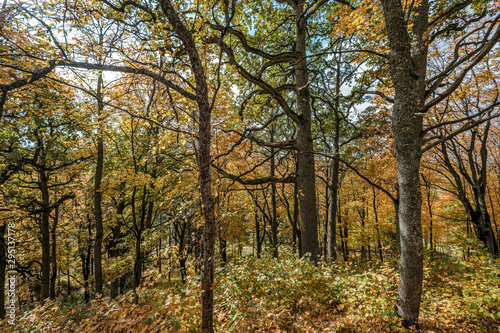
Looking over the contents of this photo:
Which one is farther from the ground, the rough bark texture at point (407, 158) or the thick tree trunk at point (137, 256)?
the rough bark texture at point (407, 158)

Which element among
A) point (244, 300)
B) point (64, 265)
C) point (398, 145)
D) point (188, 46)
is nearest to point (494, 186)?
point (398, 145)

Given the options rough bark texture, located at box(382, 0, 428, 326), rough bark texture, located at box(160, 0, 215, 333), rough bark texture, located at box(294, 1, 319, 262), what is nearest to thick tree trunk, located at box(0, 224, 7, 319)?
rough bark texture, located at box(160, 0, 215, 333)

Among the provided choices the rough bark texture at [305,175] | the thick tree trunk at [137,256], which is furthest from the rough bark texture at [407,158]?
the thick tree trunk at [137,256]

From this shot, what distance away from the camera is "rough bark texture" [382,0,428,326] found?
258cm

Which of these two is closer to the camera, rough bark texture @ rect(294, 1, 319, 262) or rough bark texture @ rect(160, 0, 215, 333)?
rough bark texture @ rect(160, 0, 215, 333)

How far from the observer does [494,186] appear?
14.1 metres

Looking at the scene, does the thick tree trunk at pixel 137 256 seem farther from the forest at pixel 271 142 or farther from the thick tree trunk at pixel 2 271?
the thick tree trunk at pixel 2 271

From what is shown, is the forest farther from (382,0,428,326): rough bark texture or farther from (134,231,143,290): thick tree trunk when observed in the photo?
(134,231,143,290): thick tree trunk

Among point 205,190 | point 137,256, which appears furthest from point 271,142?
point 137,256

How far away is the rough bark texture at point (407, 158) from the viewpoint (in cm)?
258

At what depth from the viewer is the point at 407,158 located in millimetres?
2631

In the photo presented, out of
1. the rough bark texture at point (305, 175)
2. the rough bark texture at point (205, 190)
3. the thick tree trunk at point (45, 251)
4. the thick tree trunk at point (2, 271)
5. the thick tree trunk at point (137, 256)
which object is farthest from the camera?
the thick tree trunk at point (2, 271)

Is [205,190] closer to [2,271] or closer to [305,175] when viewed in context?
[305,175]

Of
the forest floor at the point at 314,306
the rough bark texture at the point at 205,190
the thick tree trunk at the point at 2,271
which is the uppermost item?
the rough bark texture at the point at 205,190
